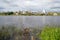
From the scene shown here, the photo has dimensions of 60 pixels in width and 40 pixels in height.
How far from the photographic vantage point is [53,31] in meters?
5.20

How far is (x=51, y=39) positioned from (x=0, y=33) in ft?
16.2

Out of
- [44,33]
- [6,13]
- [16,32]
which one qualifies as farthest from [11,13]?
[44,33]

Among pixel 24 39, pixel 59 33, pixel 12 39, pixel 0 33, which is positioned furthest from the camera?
pixel 0 33

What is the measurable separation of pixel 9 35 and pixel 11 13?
366 centimetres

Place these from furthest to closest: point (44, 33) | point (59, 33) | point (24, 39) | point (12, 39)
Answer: point (12, 39) → point (24, 39) → point (44, 33) → point (59, 33)

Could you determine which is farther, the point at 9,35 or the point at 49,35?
the point at 9,35

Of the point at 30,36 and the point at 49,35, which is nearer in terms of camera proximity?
the point at 49,35

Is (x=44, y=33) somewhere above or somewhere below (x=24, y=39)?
above

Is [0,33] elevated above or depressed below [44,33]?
below

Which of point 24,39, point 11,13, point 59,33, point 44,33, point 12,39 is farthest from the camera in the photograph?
point 11,13

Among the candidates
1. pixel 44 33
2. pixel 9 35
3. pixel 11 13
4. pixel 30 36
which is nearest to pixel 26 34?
pixel 30 36

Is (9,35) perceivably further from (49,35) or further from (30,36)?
(49,35)

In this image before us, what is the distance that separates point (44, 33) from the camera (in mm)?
5496

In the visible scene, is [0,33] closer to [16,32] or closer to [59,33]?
[16,32]
